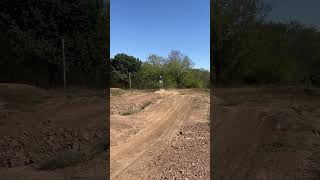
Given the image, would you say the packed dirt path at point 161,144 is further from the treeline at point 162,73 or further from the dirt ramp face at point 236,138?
the treeline at point 162,73

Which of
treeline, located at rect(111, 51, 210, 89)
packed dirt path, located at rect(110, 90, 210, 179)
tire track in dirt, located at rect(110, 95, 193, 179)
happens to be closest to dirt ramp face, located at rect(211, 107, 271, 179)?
packed dirt path, located at rect(110, 90, 210, 179)

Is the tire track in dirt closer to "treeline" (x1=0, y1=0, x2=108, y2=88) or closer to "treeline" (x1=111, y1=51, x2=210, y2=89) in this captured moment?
"treeline" (x1=0, y1=0, x2=108, y2=88)

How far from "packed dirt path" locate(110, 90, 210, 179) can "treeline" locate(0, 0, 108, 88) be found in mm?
9008

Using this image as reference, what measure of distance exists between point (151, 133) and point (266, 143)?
10.6 feet

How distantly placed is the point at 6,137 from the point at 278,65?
12.5 m

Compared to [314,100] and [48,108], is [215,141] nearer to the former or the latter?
[48,108]

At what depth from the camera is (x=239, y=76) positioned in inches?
872

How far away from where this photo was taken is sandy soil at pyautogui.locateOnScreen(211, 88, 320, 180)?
7340mm

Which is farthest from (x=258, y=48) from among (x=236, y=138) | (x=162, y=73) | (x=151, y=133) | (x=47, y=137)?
(x=162, y=73)

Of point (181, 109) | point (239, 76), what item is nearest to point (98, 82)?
point (239, 76)

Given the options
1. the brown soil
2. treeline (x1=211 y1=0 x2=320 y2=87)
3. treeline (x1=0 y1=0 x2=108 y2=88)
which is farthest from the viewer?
treeline (x1=0 y1=0 x2=108 y2=88)

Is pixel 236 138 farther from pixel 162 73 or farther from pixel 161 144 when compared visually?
pixel 162 73

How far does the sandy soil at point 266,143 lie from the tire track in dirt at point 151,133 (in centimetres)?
128

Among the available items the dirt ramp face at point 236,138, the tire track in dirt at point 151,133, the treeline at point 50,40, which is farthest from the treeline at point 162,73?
the dirt ramp face at point 236,138
